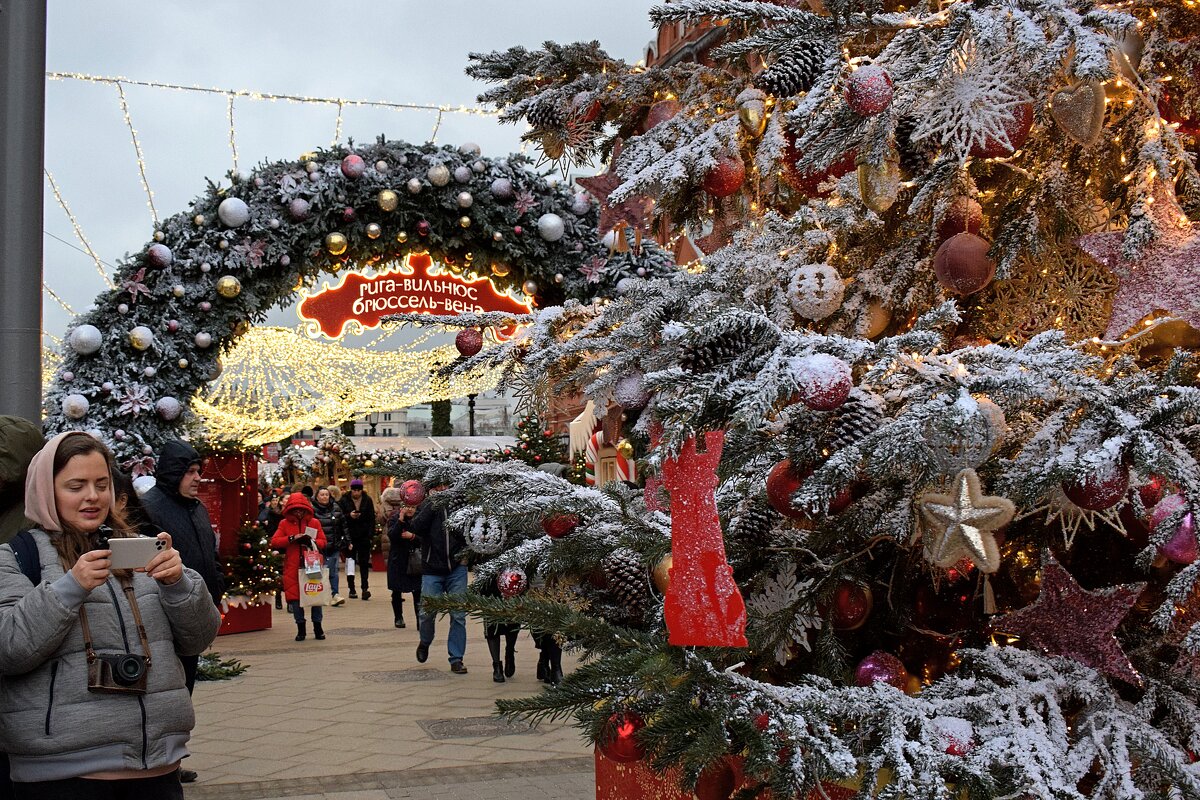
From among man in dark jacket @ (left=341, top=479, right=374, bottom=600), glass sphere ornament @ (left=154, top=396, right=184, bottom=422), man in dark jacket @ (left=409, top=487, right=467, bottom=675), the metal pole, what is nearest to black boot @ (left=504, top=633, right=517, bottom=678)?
man in dark jacket @ (left=409, top=487, right=467, bottom=675)

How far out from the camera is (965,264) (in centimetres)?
220

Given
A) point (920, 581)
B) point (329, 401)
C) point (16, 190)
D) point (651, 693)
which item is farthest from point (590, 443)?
point (329, 401)

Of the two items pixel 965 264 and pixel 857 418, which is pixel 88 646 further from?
pixel 965 264

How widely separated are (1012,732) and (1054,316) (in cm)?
114

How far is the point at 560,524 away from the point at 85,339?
629 centimetres

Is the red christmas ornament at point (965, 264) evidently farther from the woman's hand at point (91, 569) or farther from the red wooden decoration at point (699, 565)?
the woman's hand at point (91, 569)

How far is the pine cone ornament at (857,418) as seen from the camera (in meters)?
1.63

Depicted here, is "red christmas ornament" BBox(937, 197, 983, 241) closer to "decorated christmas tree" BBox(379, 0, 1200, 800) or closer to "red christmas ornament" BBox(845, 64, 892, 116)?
"decorated christmas tree" BBox(379, 0, 1200, 800)

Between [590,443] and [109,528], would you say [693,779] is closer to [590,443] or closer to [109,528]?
[109,528]

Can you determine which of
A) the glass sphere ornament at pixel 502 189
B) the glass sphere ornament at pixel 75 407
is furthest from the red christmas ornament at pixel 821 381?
the glass sphere ornament at pixel 75 407

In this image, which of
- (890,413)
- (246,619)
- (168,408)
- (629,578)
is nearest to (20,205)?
(629,578)

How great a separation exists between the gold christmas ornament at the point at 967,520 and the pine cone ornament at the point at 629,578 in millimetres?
854

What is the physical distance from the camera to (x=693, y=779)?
4.76 feet

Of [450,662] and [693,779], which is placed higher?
[693,779]
